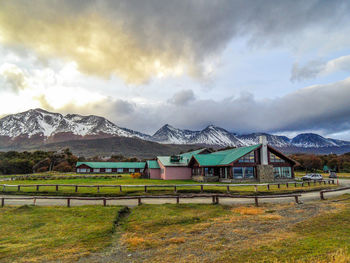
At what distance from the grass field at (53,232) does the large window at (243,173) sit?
86.0ft

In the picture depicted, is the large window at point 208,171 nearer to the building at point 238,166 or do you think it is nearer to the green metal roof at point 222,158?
the building at point 238,166

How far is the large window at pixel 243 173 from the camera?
38.5 m

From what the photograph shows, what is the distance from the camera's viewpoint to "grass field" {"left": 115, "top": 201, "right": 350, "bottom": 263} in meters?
7.82

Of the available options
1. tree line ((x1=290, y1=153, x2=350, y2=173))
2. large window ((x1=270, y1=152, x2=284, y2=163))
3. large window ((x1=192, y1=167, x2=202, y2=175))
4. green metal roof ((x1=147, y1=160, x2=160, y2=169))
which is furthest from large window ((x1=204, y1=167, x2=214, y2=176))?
tree line ((x1=290, y1=153, x2=350, y2=173))

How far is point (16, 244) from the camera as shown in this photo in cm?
1015

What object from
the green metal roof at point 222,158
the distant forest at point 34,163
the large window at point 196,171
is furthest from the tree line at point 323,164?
the distant forest at point 34,163

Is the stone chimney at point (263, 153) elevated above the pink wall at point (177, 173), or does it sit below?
above

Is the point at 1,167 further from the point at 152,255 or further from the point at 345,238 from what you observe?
the point at 345,238

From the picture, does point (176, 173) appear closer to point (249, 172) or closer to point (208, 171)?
point (208, 171)

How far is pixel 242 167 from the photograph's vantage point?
39.0m

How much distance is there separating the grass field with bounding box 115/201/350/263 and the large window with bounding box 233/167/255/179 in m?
22.0

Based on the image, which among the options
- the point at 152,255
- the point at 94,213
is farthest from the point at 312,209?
the point at 94,213

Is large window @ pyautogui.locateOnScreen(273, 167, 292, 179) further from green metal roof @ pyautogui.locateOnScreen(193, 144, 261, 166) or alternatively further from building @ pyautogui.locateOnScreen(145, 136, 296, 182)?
green metal roof @ pyautogui.locateOnScreen(193, 144, 261, 166)

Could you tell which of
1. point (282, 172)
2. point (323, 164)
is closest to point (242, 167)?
point (282, 172)
